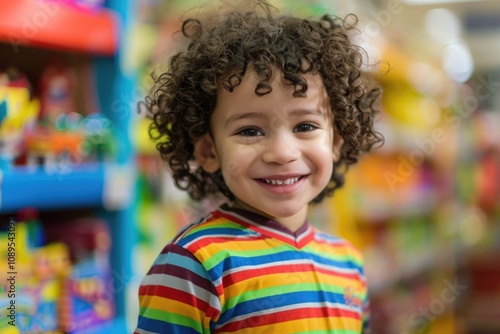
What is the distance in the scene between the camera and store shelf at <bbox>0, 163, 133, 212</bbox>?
1.34m

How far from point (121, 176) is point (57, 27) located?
0.44 meters

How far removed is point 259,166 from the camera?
98 centimetres

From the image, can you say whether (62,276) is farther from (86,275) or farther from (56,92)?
(56,92)

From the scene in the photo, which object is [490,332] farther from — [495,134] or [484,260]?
[495,134]

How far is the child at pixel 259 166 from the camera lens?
946 millimetres

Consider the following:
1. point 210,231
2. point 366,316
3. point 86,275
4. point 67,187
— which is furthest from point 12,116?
point 366,316

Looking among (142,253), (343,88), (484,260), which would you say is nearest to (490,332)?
(484,260)

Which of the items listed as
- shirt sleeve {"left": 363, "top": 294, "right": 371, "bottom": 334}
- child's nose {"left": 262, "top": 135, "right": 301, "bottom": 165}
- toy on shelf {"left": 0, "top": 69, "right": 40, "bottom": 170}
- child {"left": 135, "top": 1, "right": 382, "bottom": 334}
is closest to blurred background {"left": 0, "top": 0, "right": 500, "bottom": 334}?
toy on shelf {"left": 0, "top": 69, "right": 40, "bottom": 170}

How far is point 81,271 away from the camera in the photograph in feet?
5.24

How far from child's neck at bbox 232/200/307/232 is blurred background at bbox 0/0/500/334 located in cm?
29

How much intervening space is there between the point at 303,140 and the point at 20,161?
0.77 m

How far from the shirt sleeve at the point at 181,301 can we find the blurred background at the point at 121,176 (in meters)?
0.34

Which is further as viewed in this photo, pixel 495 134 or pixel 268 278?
pixel 495 134

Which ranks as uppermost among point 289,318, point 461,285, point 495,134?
point 495,134
